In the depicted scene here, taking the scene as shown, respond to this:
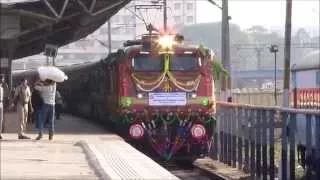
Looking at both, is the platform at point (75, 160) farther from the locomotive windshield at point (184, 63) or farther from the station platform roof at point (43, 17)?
the station platform roof at point (43, 17)

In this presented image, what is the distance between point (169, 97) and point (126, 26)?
3577cm

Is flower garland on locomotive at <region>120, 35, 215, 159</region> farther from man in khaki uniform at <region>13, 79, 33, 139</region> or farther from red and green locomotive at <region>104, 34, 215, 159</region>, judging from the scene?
man in khaki uniform at <region>13, 79, 33, 139</region>

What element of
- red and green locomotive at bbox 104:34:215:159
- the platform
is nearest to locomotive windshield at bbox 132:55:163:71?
red and green locomotive at bbox 104:34:215:159

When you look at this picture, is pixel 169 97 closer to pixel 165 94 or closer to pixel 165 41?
pixel 165 94

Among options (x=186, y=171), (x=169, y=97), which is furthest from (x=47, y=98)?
(x=186, y=171)

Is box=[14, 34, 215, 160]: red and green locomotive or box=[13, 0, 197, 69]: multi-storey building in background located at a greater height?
box=[13, 0, 197, 69]: multi-storey building in background

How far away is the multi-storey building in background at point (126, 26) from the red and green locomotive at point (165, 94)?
9.84 metres

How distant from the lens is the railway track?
60.0ft

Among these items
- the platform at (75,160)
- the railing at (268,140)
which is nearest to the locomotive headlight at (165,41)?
the railing at (268,140)

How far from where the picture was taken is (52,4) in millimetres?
25141

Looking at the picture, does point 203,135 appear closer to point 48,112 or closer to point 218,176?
point 218,176

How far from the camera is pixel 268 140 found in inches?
616

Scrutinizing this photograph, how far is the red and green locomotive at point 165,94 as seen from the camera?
61.4 ft

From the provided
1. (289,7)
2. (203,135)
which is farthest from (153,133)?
(289,7)
